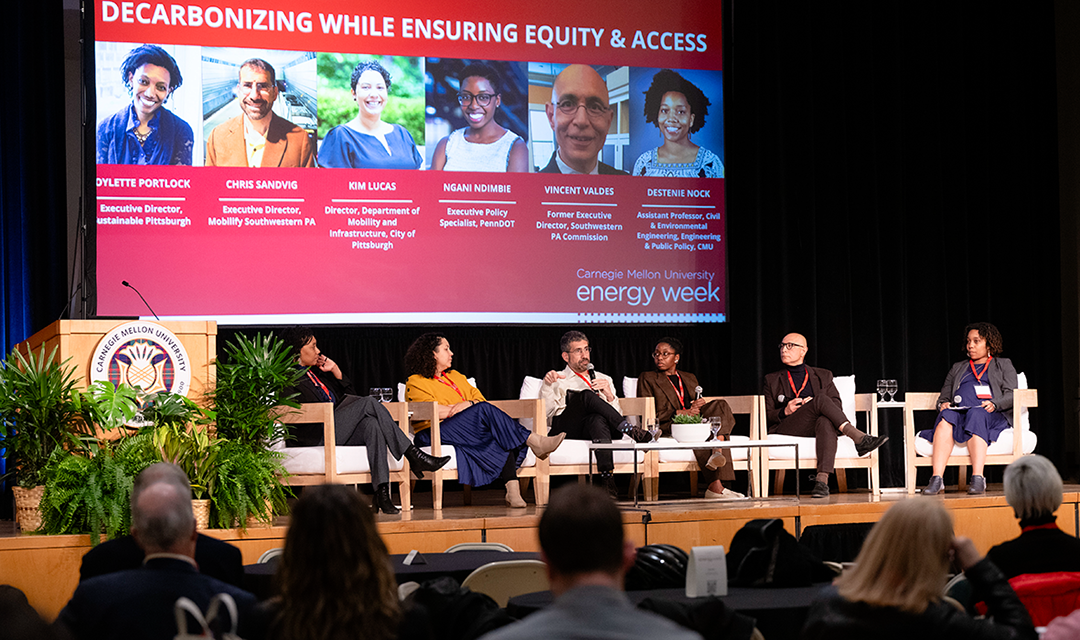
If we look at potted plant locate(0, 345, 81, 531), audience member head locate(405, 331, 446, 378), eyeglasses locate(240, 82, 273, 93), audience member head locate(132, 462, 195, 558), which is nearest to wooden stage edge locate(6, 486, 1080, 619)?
potted plant locate(0, 345, 81, 531)

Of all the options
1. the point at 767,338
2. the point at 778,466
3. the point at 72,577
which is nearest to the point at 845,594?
the point at 72,577

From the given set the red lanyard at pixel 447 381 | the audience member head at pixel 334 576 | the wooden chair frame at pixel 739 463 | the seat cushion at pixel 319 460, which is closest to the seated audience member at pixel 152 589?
the audience member head at pixel 334 576

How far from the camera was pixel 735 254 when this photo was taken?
24.0 ft

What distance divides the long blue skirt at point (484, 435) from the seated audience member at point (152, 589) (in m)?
3.51

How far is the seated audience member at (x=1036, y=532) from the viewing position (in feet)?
8.63

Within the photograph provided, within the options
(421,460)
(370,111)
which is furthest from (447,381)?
(370,111)

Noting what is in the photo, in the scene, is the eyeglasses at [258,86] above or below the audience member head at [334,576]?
above

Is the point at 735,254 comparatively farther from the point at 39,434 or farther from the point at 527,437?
the point at 39,434

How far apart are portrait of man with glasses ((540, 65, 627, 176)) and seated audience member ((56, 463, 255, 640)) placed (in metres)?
5.08

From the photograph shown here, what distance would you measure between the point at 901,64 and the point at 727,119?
1422 millimetres

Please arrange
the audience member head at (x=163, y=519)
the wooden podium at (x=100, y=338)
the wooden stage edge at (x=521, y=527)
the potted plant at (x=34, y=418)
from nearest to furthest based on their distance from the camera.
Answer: the audience member head at (x=163, y=519) → the wooden stage edge at (x=521, y=527) → the potted plant at (x=34, y=418) → the wooden podium at (x=100, y=338)

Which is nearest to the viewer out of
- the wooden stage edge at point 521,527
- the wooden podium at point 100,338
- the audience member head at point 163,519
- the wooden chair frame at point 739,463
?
the audience member head at point 163,519

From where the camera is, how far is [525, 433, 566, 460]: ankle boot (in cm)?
559

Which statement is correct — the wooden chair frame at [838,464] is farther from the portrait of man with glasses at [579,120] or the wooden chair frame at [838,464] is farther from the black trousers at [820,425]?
the portrait of man with glasses at [579,120]
